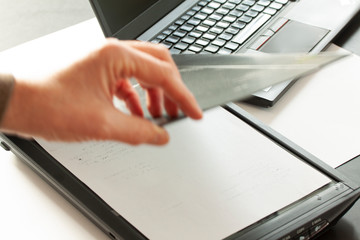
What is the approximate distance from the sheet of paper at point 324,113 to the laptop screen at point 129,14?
200 mm

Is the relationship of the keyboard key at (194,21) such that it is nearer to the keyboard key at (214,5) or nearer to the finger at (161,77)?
the keyboard key at (214,5)

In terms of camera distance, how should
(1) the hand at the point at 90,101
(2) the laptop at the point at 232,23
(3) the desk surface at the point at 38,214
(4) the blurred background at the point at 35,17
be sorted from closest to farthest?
(1) the hand at the point at 90,101
(3) the desk surface at the point at 38,214
(2) the laptop at the point at 232,23
(4) the blurred background at the point at 35,17

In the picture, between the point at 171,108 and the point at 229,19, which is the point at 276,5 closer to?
the point at 229,19

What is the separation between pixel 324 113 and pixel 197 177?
208 millimetres

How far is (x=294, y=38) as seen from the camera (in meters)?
0.63

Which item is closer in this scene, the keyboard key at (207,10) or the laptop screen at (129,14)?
the laptop screen at (129,14)

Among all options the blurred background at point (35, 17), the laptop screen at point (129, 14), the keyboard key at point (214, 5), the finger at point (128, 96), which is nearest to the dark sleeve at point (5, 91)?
the finger at point (128, 96)

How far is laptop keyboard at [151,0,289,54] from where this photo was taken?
0.63m

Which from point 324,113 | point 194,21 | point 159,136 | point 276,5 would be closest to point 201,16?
point 194,21

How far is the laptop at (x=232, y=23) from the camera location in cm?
61

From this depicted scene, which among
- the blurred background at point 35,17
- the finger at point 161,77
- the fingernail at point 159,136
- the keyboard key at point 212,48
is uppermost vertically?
the finger at point 161,77

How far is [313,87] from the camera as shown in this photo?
1.91 ft

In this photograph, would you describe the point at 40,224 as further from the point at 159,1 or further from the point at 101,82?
the point at 159,1

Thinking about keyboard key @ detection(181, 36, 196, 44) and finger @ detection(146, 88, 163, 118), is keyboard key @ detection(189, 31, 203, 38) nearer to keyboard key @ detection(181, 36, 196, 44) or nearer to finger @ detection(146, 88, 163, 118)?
keyboard key @ detection(181, 36, 196, 44)
